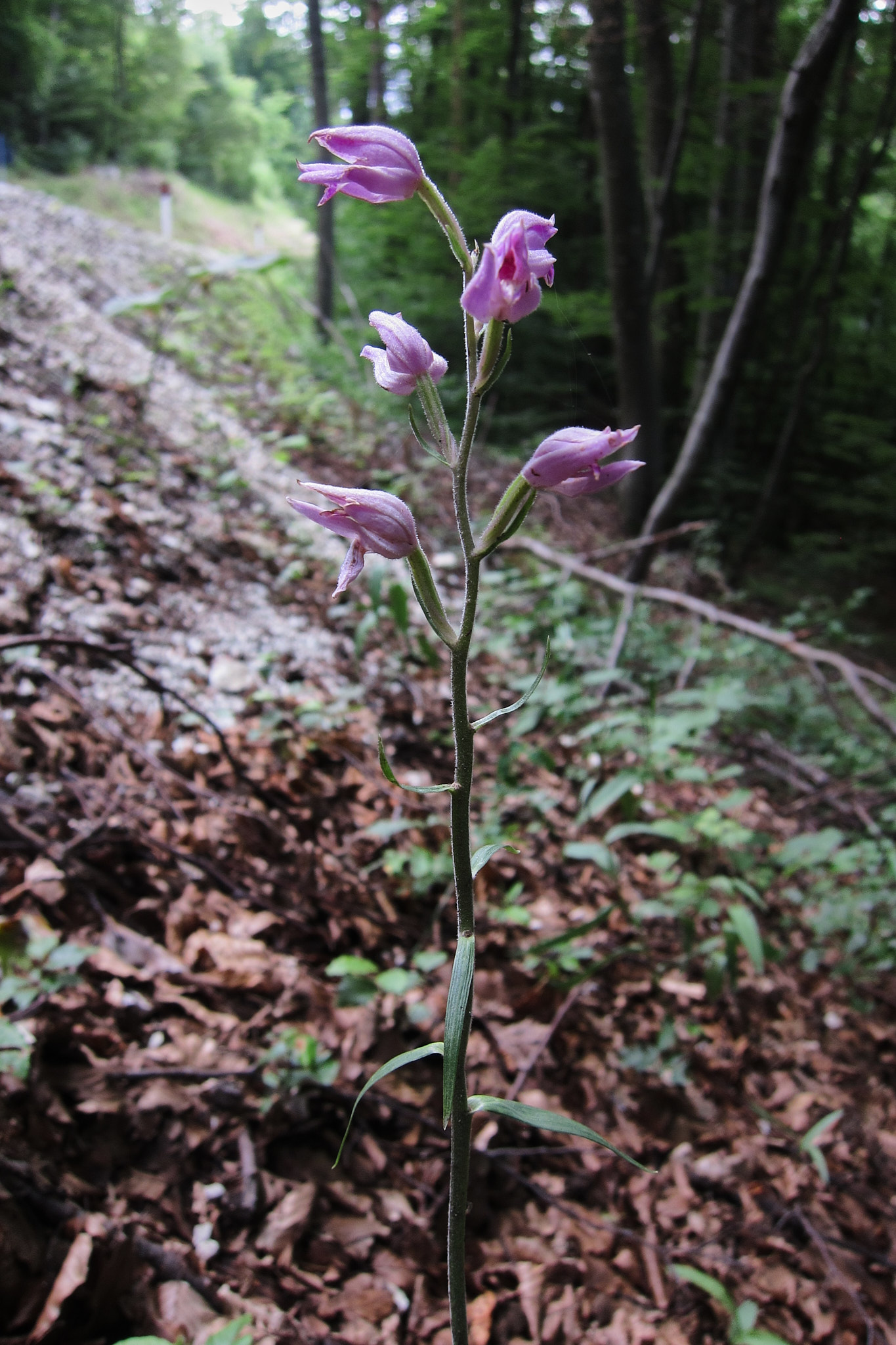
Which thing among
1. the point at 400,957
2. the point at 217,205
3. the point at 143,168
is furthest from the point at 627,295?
the point at 217,205

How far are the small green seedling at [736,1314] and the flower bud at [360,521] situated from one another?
1.51 metres

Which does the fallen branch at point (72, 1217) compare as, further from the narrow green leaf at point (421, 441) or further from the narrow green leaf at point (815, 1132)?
the narrow green leaf at point (815, 1132)

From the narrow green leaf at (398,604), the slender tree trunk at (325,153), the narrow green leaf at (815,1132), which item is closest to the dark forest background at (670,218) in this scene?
the slender tree trunk at (325,153)

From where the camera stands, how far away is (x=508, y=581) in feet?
13.6

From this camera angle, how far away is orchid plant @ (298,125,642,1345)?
2.80ft

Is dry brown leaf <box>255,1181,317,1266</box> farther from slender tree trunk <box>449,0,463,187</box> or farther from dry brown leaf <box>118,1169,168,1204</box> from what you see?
slender tree trunk <box>449,0,463,187</box>

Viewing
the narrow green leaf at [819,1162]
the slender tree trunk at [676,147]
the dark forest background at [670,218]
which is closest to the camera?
the narrow green leaf at [819,1162]

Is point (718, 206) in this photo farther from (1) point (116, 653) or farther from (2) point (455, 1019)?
(2) point (455, 1019)

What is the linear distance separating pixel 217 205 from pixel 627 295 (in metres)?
15.7

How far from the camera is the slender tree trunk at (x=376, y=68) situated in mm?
7200

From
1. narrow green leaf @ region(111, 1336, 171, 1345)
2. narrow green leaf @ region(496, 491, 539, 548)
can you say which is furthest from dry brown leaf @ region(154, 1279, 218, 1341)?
narrow green leaf @ region(496, 491, 539, 548)

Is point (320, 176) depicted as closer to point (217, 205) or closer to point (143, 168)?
point (143, 168)

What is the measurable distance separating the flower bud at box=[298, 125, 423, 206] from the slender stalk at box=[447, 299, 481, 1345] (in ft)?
0.67

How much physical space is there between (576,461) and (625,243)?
16.1 ft
